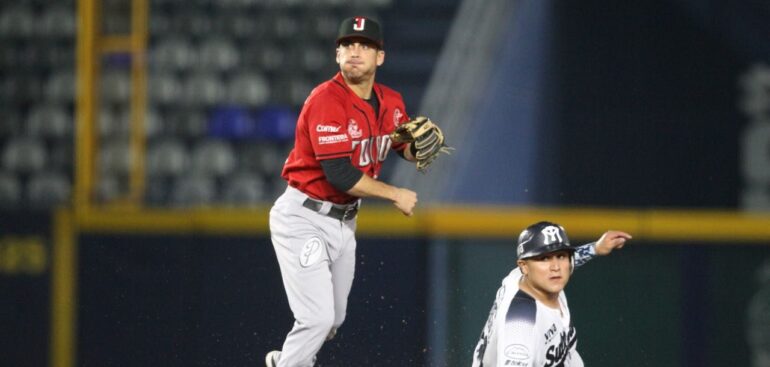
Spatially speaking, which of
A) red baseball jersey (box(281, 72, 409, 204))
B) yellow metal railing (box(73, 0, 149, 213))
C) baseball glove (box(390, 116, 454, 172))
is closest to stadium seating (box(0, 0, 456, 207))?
yellow metal railing (box(73, 0, 149, 213))

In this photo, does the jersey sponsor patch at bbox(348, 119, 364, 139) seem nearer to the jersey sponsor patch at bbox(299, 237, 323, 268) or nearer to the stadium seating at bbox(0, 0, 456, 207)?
the jersey sponsor patch at bbox(299, 237, 323, 268)

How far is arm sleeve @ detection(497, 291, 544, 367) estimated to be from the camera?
3.98m

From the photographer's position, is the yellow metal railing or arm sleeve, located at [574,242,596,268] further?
the yellow metal railing

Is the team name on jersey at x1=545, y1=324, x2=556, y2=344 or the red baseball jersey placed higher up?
the red baseball jersey

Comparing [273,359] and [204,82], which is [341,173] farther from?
[204,82]

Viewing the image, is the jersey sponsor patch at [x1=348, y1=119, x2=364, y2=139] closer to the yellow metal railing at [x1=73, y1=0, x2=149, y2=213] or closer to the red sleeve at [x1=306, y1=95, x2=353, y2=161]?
the red sleeve at [x1=306, y1=95, x2=353, y2=161]

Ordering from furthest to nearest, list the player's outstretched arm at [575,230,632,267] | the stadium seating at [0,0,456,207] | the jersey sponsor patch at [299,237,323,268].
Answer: the stadium seating at [0,0,456,207] < the jersey sponsor patch at [299,237,323,268] < the player's outstretched arm at [575,230,632,267]

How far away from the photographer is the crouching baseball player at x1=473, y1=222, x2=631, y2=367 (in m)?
4.02

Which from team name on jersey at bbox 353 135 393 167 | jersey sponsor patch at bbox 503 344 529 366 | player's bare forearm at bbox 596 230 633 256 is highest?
team name on jersey at bbox 353 135 393 167

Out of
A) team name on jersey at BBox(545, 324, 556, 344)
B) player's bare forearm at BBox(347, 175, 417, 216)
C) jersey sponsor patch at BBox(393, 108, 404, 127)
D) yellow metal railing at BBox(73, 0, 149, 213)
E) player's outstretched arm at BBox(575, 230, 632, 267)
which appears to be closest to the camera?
team name on jersey at BBox(545, 324, 556, 344)

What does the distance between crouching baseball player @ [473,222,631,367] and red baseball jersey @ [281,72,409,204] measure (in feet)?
2.23

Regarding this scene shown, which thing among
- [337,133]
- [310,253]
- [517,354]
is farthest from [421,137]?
[517,354]

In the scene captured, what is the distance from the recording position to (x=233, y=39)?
10.3 meters

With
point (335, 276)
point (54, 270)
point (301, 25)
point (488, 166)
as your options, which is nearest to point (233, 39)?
point (301, 25)
